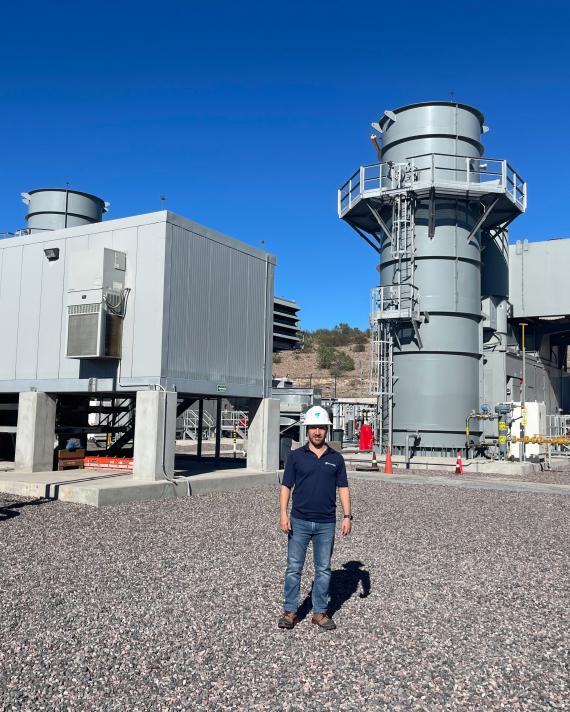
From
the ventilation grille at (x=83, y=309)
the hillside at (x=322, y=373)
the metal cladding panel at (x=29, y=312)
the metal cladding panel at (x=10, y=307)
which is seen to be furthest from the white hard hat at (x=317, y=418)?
the hillside at (x=322, y=373)

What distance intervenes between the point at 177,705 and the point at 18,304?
15126 millimetres

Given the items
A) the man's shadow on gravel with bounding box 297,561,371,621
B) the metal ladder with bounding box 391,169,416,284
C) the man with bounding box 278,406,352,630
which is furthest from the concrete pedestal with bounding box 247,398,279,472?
the metal ladder with bounding box 391,169,416,284

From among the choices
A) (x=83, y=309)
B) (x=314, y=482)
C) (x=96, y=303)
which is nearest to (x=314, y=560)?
(x=314, y=482)

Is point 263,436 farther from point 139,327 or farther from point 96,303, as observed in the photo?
Answer: point 96,303

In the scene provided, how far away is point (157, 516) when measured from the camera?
459 inches

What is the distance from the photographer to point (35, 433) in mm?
15906

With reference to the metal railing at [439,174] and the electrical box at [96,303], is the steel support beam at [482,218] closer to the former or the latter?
the metal railing at [439,174]

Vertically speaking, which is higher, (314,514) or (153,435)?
(153,435)

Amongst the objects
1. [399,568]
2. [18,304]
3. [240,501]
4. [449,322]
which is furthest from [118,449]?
[449,322]

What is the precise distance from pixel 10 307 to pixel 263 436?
759cm

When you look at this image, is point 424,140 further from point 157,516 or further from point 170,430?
point 157,516

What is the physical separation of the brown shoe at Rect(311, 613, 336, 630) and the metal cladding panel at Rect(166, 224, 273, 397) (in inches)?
386

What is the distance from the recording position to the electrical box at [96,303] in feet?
48.9

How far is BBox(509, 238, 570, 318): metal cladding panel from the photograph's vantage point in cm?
3362
